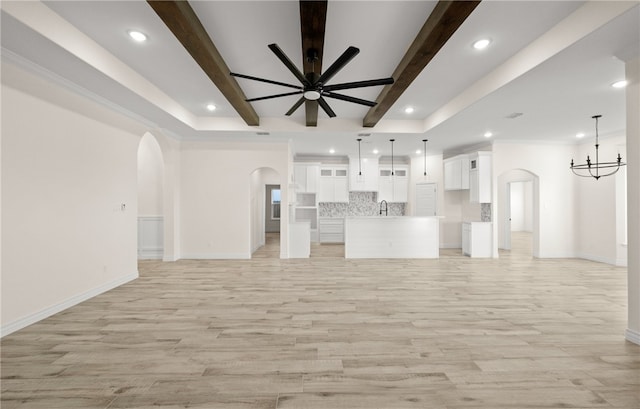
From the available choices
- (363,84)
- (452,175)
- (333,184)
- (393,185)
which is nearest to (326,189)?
(333,184)

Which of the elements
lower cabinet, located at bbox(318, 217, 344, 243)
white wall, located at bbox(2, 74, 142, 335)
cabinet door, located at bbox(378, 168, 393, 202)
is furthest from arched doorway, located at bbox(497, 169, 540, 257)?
white wall, located at bbox(2, 74, 142, 335)

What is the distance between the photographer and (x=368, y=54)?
310cm

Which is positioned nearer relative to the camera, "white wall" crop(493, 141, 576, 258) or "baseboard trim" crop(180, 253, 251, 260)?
"baseboard trim" crop(180, 253, 251, 260)

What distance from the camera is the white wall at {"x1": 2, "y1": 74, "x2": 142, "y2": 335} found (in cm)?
275

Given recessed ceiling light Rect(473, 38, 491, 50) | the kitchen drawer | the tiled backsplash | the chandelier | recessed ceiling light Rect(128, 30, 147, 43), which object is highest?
recessed ceiling light Rect(128, 30, 147, 43)

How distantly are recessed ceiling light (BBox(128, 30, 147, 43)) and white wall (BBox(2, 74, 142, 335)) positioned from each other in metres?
1.25

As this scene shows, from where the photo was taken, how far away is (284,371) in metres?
2.07

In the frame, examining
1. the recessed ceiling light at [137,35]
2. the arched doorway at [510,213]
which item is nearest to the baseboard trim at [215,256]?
the recessed ceiling light at [137,35]

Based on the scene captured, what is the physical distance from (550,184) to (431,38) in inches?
249

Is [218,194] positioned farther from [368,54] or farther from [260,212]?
[368,54]

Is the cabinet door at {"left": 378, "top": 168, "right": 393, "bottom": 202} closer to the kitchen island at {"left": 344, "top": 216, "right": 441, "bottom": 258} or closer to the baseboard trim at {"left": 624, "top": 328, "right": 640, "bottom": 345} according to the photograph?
the kitchen island at {"left": 344, "top": 216, "right": 441, "bottom": 258}

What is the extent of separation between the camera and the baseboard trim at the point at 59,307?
2.70 meters

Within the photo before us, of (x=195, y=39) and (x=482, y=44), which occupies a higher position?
(x=482, y=44)

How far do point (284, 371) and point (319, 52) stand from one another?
2833 millimetres
